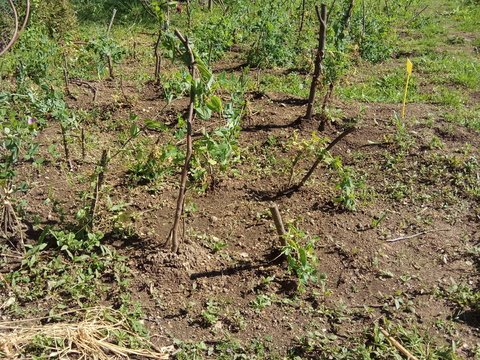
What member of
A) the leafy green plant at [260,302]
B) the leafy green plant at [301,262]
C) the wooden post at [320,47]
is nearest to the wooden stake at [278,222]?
the leafy green plant at [301,262]


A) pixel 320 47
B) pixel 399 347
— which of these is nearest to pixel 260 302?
pixel 399 347

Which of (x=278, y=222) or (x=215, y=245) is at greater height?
(x=278, y=222)

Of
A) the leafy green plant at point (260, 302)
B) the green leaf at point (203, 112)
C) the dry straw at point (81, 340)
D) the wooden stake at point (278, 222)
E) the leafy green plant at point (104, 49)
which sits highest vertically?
the leafy green plant at point (104, 49)

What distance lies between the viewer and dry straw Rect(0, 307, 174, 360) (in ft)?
8.61

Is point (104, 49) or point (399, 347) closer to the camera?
point (399, 347)

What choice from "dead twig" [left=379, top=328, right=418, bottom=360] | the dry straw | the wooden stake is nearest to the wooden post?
the wooden stake

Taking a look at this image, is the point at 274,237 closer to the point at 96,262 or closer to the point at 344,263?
the point at 344,263

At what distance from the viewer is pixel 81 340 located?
2680 mm

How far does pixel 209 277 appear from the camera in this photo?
3.20 metres

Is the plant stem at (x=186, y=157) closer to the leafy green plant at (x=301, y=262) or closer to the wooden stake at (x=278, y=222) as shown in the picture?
the wooden stake at (x=278, y=222)

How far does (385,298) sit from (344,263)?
1.27ft

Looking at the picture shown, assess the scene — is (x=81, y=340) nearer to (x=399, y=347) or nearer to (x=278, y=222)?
(x=278, y=222)

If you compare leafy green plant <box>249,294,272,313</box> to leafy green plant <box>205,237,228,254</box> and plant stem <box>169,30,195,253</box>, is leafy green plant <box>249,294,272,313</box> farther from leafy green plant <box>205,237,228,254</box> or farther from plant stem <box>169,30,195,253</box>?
plant stem <box>169,30,195,253</box>

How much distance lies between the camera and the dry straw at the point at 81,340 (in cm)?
262
